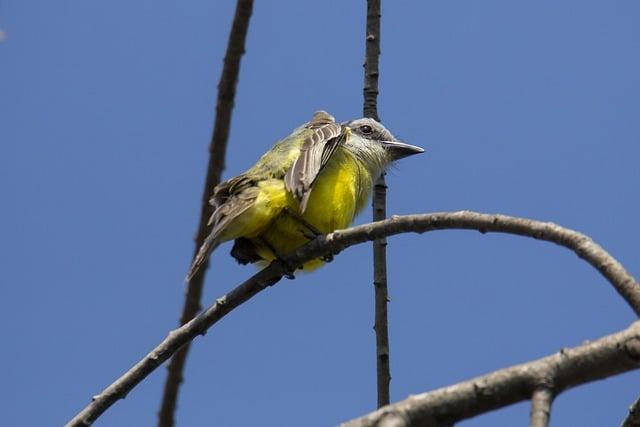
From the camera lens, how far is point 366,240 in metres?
4.88

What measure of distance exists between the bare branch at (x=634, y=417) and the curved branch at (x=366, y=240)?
68cm

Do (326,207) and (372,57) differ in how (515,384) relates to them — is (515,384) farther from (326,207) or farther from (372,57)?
(372,57)

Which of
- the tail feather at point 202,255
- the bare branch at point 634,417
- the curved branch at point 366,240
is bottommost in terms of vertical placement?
the bare branch at point 634,417

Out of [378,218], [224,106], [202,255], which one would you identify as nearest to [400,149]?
[378,218]

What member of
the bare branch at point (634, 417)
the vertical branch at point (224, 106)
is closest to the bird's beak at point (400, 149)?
the vertical branch at point (224, 106)

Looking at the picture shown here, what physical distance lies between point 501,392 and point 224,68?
204 cm

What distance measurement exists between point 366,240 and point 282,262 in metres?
1.27

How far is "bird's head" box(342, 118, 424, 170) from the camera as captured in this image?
781cm

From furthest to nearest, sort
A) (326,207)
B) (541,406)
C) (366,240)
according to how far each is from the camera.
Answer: (326,207)
(366,240)
(541,406)

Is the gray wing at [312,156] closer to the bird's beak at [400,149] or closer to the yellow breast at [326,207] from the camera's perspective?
the yellow breast at [326,207]

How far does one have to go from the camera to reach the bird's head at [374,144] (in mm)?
7809

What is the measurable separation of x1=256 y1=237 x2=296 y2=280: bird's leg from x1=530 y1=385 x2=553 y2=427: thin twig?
319cm

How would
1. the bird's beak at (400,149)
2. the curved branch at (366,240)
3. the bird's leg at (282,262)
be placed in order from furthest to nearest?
the bird's beak at (400,149), the bird's leg at (282,262), the curved branch at (366,240)

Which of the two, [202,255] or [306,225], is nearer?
[202,255]
